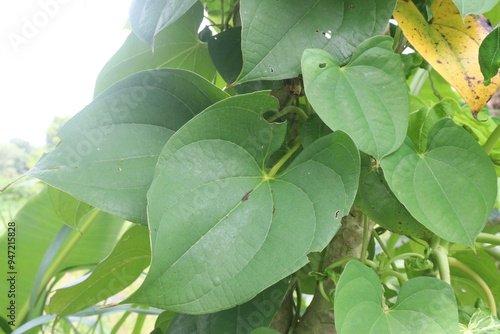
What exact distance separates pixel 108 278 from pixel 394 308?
0.37 meters

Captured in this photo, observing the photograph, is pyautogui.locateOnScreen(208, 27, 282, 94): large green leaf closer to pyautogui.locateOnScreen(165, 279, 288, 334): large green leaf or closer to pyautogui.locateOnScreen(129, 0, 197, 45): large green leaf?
pyautogui.locateOnScreen(129, 0, 197, 45): large green leaf

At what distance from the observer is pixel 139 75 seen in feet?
1.16

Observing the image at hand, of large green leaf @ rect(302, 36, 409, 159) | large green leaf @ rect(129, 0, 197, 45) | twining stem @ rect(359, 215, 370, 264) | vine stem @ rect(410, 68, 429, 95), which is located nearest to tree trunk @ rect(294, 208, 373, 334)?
twining stem @ rect(359, 215, 370, 264)

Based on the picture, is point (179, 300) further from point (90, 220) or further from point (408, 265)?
point (90, 220)

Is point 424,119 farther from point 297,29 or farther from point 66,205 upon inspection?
point 66,205

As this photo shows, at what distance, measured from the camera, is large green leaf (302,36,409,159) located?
33cm

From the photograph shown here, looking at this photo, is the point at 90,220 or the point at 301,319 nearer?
the point at 301,319

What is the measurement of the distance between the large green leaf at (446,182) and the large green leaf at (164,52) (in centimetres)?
26

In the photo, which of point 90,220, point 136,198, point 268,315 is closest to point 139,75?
point 136,198

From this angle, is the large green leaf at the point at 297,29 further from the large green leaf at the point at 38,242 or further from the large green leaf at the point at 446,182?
the large green leaf at the point at 38,242

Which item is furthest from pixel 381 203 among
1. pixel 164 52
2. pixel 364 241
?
pixel 164 52

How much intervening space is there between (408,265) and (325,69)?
21 centimetres

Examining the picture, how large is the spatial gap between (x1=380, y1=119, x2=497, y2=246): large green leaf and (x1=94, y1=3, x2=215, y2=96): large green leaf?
0.86 feet

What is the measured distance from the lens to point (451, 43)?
1.32ft
